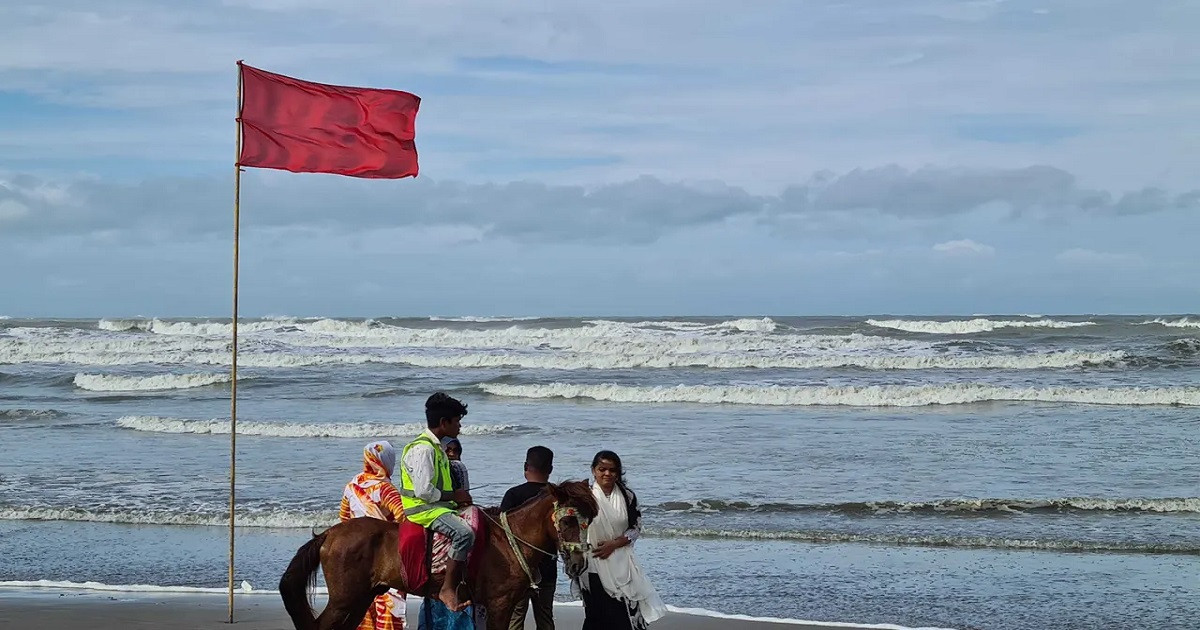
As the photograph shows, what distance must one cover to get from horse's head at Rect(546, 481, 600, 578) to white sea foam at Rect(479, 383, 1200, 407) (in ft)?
62.9

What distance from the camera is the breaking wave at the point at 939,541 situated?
1098cm

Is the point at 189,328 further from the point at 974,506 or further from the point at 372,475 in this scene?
the point at 372,475

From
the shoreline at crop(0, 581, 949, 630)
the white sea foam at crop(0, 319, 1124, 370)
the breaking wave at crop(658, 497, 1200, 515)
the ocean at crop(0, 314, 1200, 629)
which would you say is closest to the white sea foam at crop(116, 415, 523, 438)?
the ocean at crop(0, 314, 1200, 629)

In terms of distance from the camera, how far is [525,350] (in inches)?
1742

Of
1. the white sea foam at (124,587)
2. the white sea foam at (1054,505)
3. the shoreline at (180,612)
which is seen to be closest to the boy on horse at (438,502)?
the shoreline at (180,612)

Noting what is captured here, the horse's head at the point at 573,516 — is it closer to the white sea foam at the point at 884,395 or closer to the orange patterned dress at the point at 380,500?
the orange patterned dress at the point at 380,500

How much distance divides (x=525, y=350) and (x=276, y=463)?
2756 cm

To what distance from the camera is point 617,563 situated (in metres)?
6.19

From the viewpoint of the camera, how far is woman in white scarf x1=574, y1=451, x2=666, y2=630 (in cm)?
613

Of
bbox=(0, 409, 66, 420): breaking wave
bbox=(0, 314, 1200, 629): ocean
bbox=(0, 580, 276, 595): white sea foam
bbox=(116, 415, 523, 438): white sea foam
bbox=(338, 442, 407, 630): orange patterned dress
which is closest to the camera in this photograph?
bbox=(338, 442, 407, 630): orange patterned dress

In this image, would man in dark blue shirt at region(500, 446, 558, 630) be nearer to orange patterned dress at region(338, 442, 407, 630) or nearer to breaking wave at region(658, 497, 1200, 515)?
orange patterned dress at region(338, 442, 407, 630)

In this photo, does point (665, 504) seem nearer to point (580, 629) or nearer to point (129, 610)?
point (580, 629)

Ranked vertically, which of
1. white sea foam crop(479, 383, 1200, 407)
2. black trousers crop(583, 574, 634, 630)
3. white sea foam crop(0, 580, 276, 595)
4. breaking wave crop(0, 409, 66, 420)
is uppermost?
black trousers crop(583, 574, 634, 630)

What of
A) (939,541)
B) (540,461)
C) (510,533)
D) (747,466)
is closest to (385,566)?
(510,533)
